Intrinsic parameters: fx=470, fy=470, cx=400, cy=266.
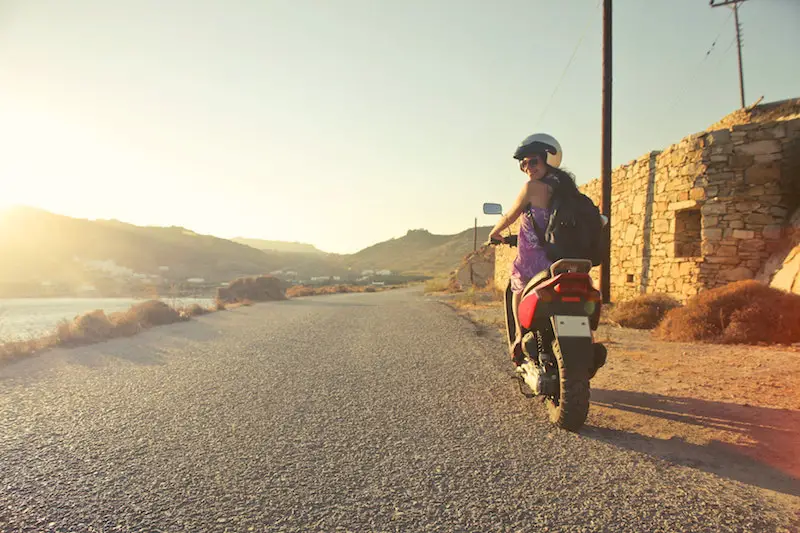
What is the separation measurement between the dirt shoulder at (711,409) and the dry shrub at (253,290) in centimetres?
1942

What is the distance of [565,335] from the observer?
129 inches

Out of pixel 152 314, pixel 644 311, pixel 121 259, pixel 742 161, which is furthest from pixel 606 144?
pixel 121 259

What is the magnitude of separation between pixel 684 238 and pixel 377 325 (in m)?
6.87

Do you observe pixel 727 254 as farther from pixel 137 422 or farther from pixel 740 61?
pixel 740 61

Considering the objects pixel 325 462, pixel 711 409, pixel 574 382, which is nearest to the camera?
pixel 325 462

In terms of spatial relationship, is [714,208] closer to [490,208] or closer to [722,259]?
[722,259]

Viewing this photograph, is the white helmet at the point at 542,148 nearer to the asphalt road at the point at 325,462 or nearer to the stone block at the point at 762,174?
the asphalt road at the point at 325,462

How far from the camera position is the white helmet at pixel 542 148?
3.82 meters

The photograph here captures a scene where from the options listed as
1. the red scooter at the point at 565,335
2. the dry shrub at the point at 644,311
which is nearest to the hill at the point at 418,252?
the dry shrub at the point at 644,311

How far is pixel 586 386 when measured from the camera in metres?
3.26

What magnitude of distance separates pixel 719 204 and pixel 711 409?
265 inches

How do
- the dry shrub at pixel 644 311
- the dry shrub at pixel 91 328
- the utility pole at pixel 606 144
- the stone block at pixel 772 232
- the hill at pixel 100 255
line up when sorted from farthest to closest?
the hill at pixel 100 255 < the utility pole at pixel 606 144 < the dry shrub at pixel 644 311 < the stone block at pixel 772 232 < the dry shrub at pixel 91 328

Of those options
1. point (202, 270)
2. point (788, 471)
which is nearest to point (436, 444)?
point (788, 471)

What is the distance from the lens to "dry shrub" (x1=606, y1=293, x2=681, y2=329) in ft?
30.3
